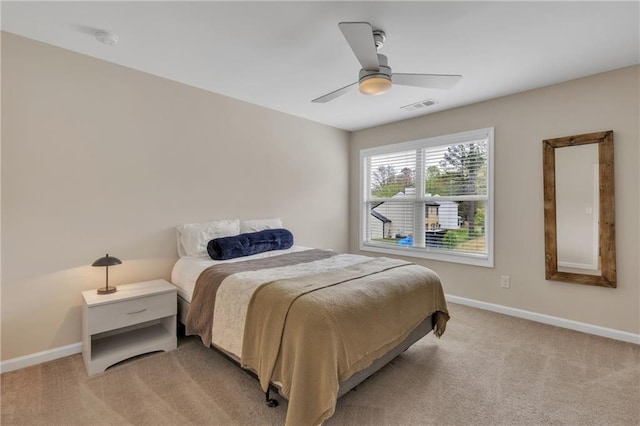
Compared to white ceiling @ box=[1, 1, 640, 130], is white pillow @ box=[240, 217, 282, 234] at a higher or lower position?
lower

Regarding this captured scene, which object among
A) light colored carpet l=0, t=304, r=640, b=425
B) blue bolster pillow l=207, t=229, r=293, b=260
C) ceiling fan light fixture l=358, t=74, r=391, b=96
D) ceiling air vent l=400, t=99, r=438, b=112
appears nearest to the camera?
light colored carpet l=0, t=304, r=640, b=425

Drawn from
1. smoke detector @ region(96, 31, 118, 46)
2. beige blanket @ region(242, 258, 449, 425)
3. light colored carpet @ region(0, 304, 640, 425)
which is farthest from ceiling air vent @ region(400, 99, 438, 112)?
smoke detector @ region(96, 31, 118, 46)

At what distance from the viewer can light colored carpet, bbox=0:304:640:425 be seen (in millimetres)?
1761

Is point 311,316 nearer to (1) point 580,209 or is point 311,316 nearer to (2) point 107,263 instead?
(2) point 107,263

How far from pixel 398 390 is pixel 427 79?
2.27 metres

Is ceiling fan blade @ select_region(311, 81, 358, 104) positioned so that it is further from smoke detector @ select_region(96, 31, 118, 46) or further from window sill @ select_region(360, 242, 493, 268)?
window sill @ select_region(360, 242, 493, 268)

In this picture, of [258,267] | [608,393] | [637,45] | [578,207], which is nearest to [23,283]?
[258,267]

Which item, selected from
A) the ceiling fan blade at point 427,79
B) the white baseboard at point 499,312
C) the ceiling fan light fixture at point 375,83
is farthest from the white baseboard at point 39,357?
the ceiling fan blade at point 427,79

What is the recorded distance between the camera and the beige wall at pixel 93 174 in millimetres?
2252

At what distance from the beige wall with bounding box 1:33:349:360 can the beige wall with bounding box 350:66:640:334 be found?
281 centimetres

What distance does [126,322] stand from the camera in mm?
2326

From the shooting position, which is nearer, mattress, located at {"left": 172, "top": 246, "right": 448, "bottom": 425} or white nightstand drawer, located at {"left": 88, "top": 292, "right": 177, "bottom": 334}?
mattress, located at {"left": 172, "top": 246, "right": 448, "bottom": 425}

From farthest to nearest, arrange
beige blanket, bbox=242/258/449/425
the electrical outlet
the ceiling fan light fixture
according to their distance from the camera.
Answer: the electrical outlet, the ceiling fan light fixture, beige blanket, bbox=242/258/449/425

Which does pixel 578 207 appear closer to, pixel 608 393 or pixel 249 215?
pixel 608 393
